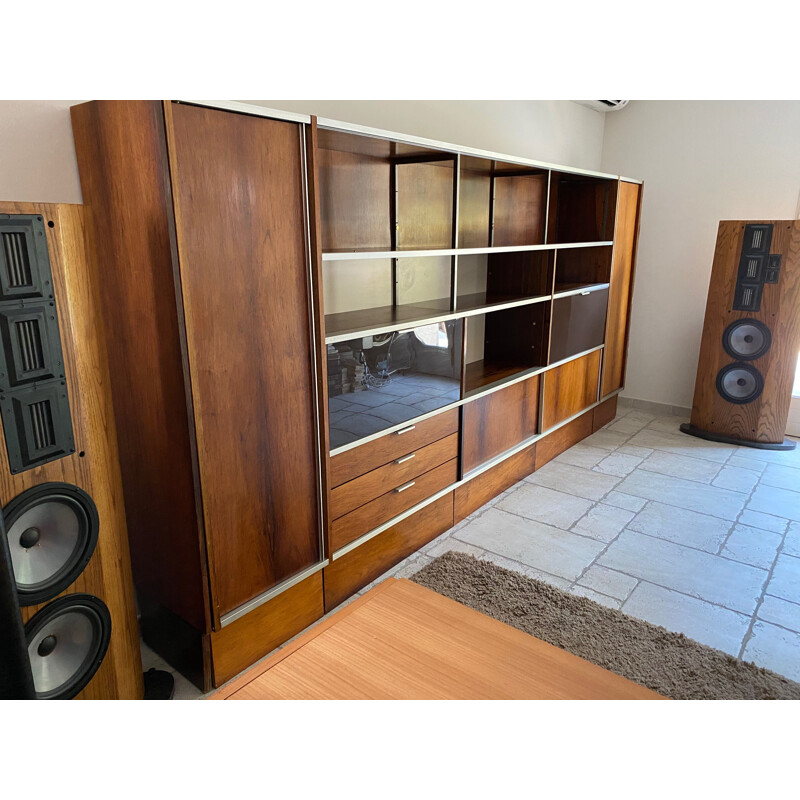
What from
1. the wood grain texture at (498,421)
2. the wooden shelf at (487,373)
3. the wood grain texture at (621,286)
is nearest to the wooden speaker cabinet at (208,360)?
the wood grain texture at (498,421)

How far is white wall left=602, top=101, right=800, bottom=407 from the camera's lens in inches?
150

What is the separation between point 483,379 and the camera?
3012 millimetres

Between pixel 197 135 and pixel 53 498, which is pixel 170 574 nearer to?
pixel 53 498

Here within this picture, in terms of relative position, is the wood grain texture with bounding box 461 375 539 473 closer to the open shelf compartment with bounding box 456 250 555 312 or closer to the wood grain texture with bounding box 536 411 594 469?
the wood grain texture with bounding box 536 411 594 469

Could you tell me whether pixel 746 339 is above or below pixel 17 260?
below

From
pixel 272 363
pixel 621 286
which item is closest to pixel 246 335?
pixel 272 363

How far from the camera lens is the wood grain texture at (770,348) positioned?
352 cm

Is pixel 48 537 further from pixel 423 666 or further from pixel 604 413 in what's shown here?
pixel 604 413

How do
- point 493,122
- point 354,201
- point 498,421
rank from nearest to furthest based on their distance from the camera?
1. point 354,201
2. point 498,421
3. point 493,122

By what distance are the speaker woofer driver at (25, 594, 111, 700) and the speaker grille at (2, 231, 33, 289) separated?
0.68 metres

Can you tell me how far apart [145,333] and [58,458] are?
44cm

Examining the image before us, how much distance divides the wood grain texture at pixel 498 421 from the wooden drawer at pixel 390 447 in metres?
0.15

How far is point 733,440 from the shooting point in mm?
3879

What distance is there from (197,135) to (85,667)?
128cm
